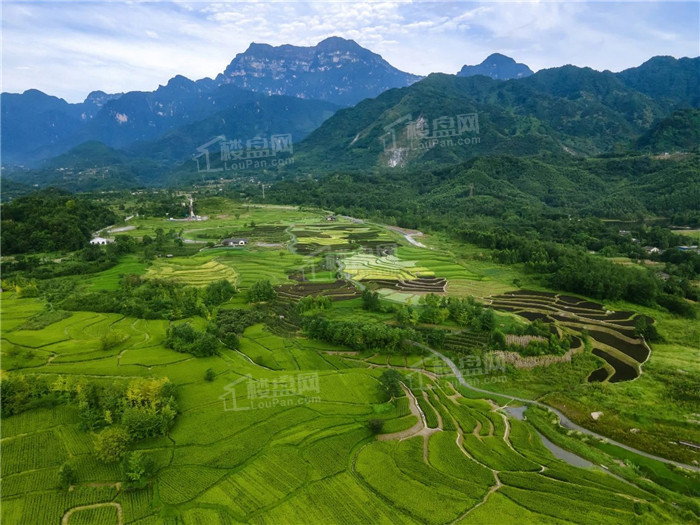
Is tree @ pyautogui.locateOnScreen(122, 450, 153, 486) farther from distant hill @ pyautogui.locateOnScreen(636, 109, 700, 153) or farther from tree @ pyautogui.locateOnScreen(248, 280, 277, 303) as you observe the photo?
distant hill @ pyautogui.locateOnScreen(636, 109, 700, 153)

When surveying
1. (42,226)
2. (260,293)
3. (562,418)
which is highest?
(42,226)

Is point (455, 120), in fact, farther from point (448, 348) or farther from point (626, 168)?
point (448, 348)

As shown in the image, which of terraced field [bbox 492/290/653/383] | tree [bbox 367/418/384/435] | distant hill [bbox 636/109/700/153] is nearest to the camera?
tree [bbox 367/418/384/435]

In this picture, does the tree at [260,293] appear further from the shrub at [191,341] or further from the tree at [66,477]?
the tree at [66,477]

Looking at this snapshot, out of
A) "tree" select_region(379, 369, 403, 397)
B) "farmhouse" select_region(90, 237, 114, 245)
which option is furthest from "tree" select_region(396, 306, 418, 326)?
"farmhouse" select_region(90, 237, 114, 245)

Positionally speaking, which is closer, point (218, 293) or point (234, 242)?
point (218, 293)

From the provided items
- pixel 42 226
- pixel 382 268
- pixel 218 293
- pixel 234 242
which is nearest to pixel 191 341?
pixel 218 293

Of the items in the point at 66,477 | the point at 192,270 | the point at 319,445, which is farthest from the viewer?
the point at 192,270

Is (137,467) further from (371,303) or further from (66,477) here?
(371,303)
